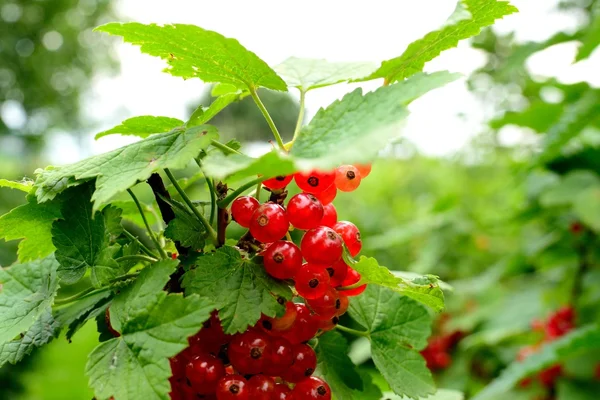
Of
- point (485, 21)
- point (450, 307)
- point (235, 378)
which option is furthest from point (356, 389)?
point (450, 307)

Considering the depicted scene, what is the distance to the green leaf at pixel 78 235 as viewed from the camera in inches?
35.0

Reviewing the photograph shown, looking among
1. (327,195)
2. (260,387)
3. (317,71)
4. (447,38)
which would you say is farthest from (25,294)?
(447,38)

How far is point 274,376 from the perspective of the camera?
36.6 inches

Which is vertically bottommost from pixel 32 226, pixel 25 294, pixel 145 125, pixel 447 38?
pixel 25 294

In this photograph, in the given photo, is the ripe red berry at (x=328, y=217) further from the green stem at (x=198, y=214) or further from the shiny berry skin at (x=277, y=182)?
the green stem at (x=198, y=214)

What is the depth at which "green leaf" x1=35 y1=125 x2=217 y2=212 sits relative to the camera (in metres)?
0.79

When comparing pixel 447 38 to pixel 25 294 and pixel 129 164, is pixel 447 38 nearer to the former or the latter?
pixel 129 164

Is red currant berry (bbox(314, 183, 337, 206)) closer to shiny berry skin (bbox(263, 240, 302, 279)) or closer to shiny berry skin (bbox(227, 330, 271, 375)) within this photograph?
shiny berry skin (bbox(263, 240, 302, 279))

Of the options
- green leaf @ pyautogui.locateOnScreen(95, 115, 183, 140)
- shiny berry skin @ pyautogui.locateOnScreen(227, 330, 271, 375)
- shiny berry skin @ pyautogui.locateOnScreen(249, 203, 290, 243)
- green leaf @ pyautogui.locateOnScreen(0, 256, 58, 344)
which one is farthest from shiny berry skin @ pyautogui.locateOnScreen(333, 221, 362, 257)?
green leaf @ pyautogui.locateOnScreen(0, 256, 58, 344)

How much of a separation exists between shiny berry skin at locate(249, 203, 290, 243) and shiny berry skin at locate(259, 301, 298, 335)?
0.11 metres

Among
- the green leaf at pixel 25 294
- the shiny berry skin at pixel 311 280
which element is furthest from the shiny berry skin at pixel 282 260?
the green leaf at pixel 25 294

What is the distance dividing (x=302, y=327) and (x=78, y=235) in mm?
401

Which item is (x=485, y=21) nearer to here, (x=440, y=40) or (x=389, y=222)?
(x=440, y=40)

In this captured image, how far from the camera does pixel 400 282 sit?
90 centimetres
